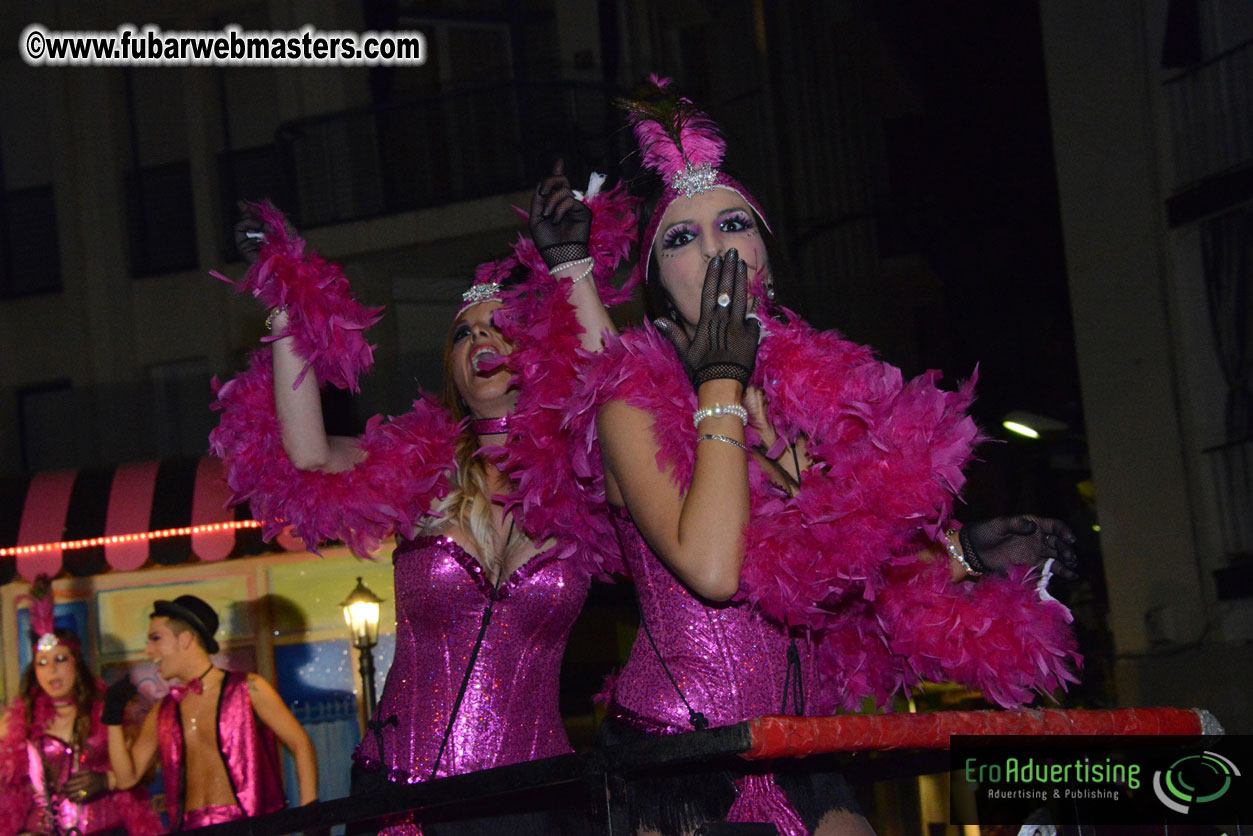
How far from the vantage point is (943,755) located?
185 cm

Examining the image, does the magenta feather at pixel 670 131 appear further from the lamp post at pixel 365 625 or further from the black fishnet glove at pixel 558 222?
the lamp post at pixel 365 625

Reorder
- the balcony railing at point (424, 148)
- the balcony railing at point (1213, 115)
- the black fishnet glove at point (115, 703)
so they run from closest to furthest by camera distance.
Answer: the black fishnet glove at point (115, 703) < the balcony railing at point (1213, 115) < the balcony railing at point (424, 148)

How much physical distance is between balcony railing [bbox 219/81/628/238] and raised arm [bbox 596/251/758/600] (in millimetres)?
7043

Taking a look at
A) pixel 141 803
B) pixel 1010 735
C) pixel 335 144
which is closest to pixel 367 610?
pixel 141 803

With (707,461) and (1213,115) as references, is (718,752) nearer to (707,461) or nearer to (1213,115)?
(707,461)

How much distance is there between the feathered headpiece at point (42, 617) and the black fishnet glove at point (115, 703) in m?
0.35

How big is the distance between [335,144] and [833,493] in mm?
7900

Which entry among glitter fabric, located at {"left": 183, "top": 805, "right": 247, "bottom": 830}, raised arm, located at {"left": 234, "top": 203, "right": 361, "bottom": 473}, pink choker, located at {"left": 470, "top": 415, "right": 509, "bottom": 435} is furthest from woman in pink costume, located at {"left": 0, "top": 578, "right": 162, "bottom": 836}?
pink choker, located at {"left": 470, "top": 415, "right": 509, "bottom": 435}

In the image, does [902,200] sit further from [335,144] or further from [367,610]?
[367,610]

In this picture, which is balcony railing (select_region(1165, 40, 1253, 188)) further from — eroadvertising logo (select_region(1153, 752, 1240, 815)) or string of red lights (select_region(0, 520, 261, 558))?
eroadvertising logo (select_region(1153, 752, 1240, 815))

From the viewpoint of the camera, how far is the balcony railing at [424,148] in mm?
9039

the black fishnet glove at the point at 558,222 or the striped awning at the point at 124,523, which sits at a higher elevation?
the striped awning at the point at 124,523

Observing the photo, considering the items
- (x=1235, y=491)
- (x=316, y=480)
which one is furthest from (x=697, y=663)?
(x=1235, y=491)

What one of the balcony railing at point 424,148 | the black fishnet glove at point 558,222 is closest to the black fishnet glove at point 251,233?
the black fishnet glove at point 558,222
